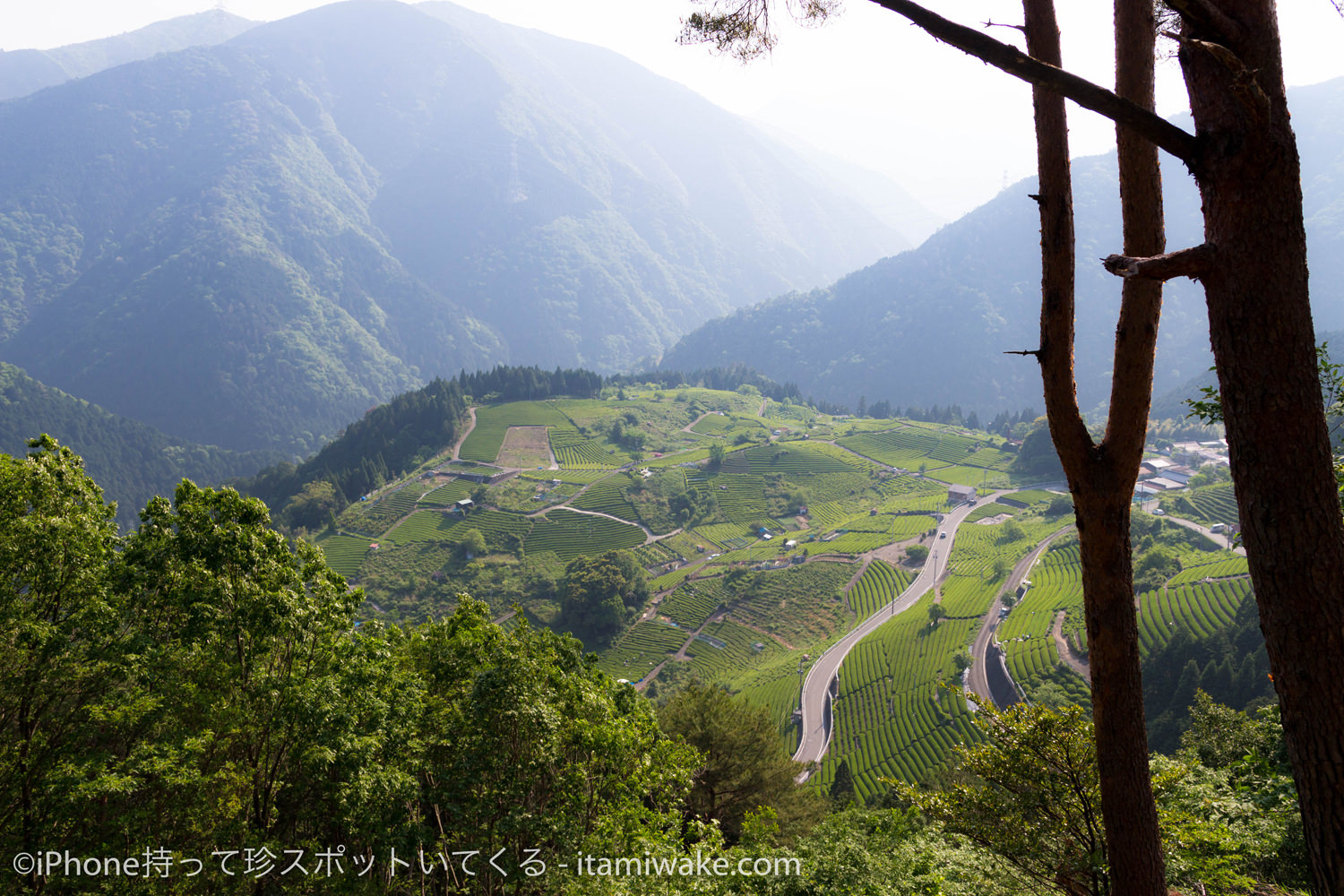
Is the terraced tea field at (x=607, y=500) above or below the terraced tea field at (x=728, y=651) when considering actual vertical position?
above

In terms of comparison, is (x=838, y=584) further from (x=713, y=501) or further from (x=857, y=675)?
(x=713, y=501)

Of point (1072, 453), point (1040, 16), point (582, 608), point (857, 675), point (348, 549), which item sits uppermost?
point (1040, 16)

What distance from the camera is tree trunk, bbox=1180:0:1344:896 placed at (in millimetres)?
2818

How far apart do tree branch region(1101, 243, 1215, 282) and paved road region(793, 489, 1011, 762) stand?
47543 millimetres

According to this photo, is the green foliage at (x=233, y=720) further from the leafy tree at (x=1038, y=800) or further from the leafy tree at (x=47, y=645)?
the leafy tree at (x=1038, y=800)

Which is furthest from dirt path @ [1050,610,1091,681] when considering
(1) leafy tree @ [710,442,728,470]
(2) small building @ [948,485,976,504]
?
(1) leafy tree @ [710,442,728,470]

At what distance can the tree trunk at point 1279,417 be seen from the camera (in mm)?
2818

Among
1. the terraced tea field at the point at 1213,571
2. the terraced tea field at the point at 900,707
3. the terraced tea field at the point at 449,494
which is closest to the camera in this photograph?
Answer: the terraced tea field at the point at 900,707

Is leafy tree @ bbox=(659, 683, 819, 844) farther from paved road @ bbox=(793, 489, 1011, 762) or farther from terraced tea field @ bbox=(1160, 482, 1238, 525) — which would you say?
terraced tea field @ bbox=(1160, 482, 1238, 525)

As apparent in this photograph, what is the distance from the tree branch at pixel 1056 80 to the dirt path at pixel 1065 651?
53471 millimetres

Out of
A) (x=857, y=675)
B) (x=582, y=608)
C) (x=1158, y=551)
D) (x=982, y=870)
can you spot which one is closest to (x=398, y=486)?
(x=582, y=608)

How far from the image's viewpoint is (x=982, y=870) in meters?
8.32

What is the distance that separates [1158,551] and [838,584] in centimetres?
3113

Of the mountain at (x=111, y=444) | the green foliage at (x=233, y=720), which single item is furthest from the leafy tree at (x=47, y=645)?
the mountain at (x=111, y=444)
